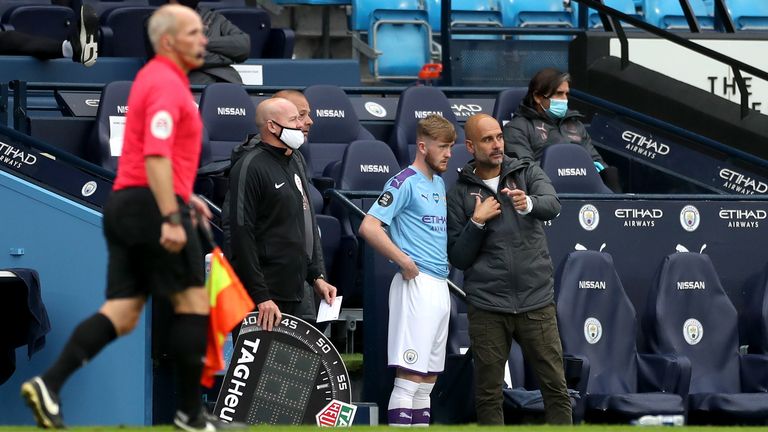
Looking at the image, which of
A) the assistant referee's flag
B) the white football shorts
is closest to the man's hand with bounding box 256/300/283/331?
the white football shorts

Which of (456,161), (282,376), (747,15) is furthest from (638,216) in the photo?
(747,15)

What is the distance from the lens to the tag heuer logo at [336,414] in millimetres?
8336

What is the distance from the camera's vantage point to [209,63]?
39.6ft

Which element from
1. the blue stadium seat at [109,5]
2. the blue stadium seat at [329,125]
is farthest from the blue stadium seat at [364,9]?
the blue stadium seat at [329,125]

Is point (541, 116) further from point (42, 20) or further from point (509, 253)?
point (42, 20)

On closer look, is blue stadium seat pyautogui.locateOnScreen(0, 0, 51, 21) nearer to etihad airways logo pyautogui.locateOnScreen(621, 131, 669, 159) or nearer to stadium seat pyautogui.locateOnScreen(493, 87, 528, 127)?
stadium seat pyautogui.locateOnScreen(493, 87, 528, 127)

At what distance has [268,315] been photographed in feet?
26.7

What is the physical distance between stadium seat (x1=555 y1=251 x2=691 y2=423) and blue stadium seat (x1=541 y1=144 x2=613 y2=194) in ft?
3.33

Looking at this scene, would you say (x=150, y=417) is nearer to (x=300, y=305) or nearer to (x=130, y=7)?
(x=300, y=305)

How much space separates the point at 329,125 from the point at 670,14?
6.30m

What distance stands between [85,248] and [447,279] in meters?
2.02

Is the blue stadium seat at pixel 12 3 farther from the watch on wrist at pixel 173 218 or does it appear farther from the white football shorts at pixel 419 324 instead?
the watch on wrist at pixel 173 218

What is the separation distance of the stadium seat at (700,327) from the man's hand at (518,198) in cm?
184

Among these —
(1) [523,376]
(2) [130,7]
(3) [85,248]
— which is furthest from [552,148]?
(2) [130,7]
